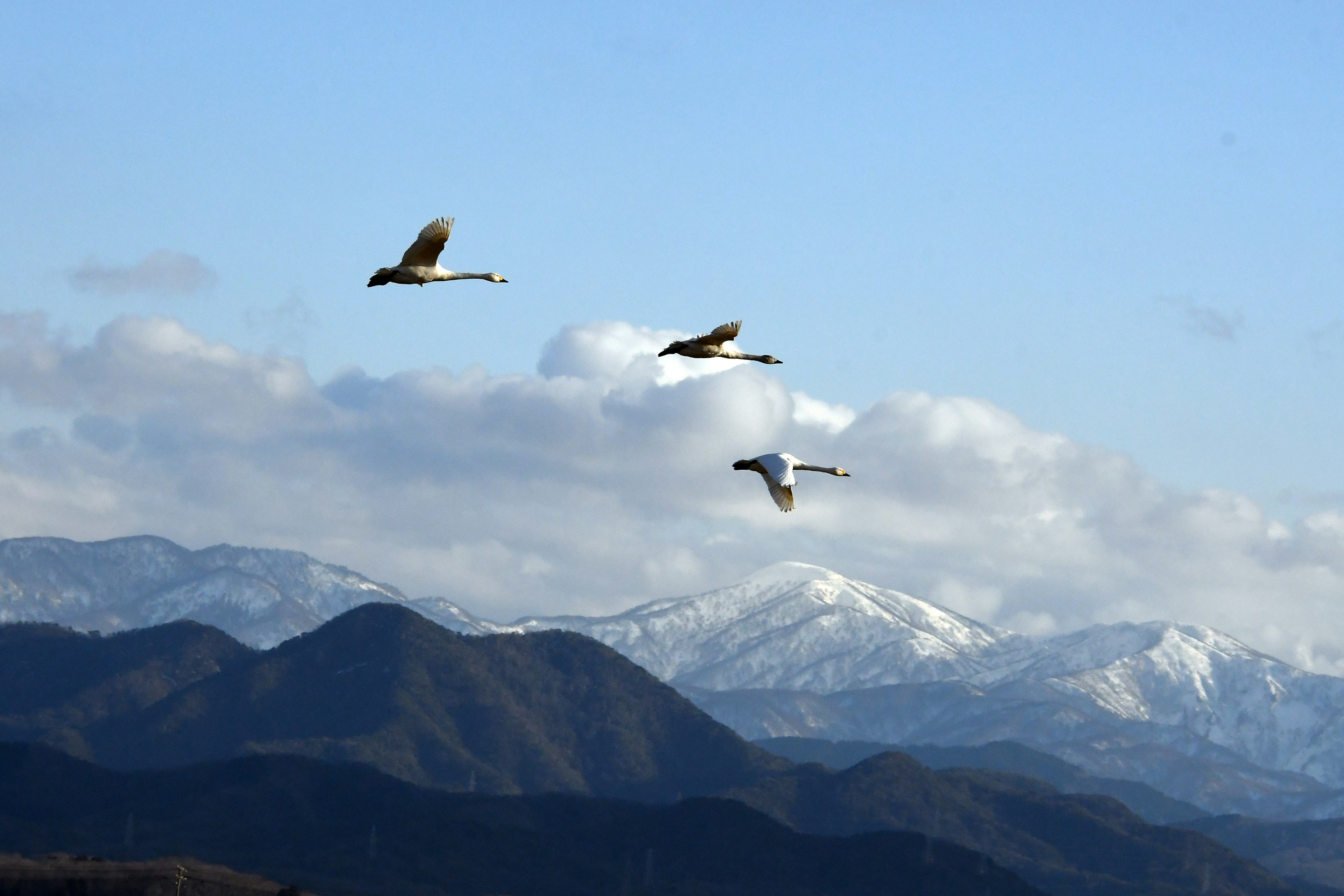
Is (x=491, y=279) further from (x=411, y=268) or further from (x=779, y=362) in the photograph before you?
(x=779, y=362)

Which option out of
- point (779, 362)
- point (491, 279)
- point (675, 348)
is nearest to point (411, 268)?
point (491, 279)

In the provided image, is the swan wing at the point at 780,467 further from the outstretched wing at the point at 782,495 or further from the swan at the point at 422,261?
the swan at the point at 422,261

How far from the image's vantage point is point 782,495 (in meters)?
67.7

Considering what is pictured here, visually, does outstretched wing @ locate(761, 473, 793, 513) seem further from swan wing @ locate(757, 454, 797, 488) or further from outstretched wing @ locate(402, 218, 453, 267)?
outstretched wing @ locate(402, 218, 453, 267)

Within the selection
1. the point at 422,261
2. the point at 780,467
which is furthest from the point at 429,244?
the point at 780,467

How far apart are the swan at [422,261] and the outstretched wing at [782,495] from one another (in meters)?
14.3

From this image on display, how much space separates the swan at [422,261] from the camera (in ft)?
222

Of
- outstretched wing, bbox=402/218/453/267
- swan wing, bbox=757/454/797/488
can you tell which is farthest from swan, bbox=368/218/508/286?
swan wing, bbox=757/454/797/488

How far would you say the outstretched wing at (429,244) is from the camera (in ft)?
221

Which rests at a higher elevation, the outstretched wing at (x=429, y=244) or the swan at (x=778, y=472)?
the outstretched wing at (x=429, y=244)

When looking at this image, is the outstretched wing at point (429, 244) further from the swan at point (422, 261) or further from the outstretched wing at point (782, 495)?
the outstretched wing at point (782, 495)

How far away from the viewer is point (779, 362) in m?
81.7

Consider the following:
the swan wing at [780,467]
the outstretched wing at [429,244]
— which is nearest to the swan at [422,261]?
the outstretched wing at [429,244]

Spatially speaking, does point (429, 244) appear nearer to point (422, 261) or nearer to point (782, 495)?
point (422, 261)
